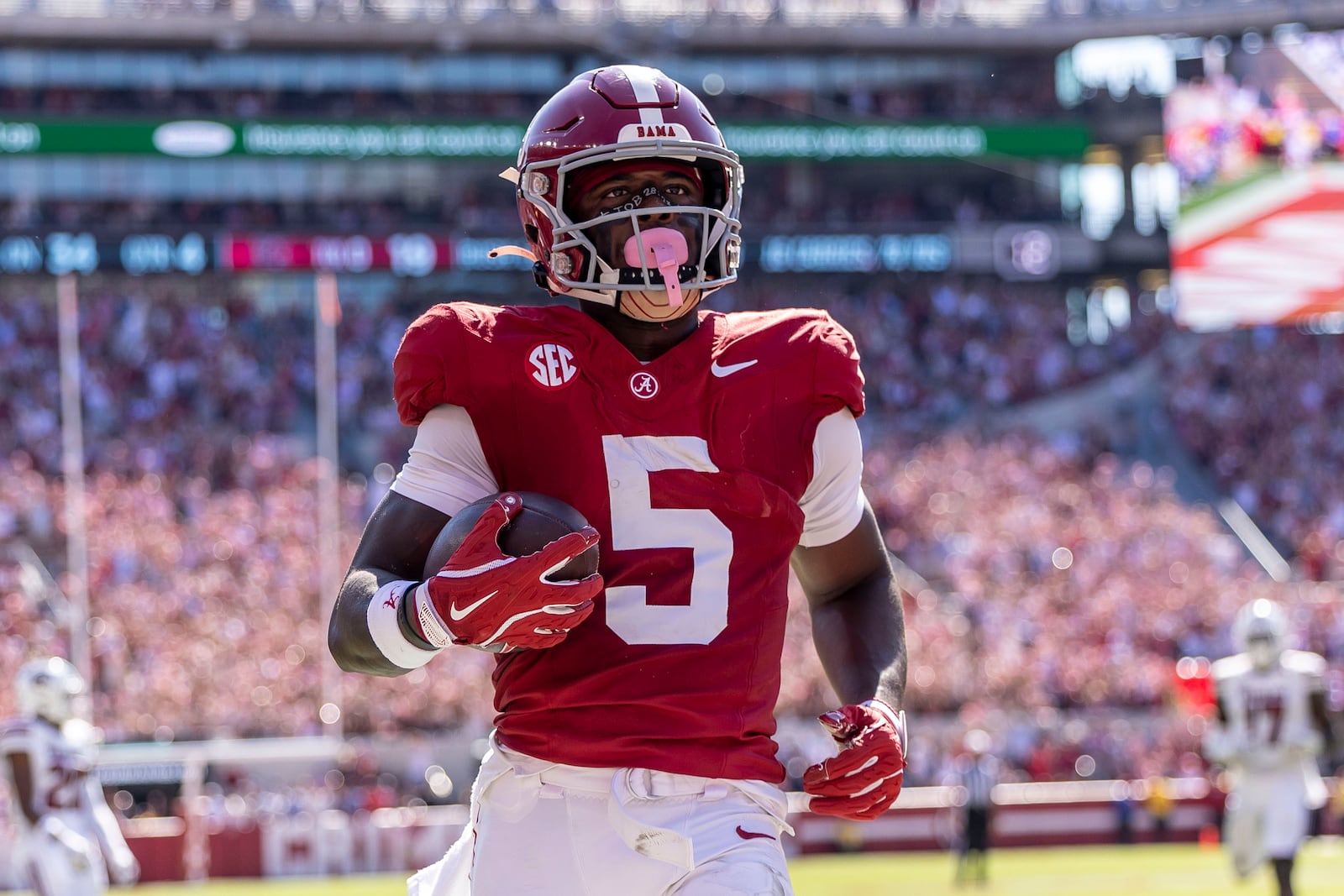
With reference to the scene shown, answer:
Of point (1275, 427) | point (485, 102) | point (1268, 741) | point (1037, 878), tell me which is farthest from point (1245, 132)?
point (1268, 741)

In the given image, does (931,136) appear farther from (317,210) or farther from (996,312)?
(317,210)

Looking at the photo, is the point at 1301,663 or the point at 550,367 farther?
the point at 1301,663

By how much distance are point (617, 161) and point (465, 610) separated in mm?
885

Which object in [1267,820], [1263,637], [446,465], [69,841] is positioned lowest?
[1267,820]

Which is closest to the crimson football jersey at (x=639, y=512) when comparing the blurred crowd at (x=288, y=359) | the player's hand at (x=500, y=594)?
the player's hand at (x=500, y=594)

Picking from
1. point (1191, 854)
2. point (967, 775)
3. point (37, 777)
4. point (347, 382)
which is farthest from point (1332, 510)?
point (37, 777)

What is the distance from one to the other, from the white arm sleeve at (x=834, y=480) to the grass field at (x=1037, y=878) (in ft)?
35.8

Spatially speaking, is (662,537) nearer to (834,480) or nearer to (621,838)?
(834,480)

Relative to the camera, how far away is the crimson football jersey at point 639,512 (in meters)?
2.96

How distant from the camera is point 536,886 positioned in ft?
9.57

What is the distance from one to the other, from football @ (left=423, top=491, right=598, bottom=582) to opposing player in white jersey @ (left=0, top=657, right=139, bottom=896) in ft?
19.9

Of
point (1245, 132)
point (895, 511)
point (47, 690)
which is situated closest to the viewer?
point (47, 690)

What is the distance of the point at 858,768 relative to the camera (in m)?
2.97

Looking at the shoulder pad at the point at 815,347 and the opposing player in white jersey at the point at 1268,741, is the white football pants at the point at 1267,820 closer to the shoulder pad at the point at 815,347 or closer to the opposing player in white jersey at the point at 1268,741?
the opposing player in white jersey at the point at 1268,741
